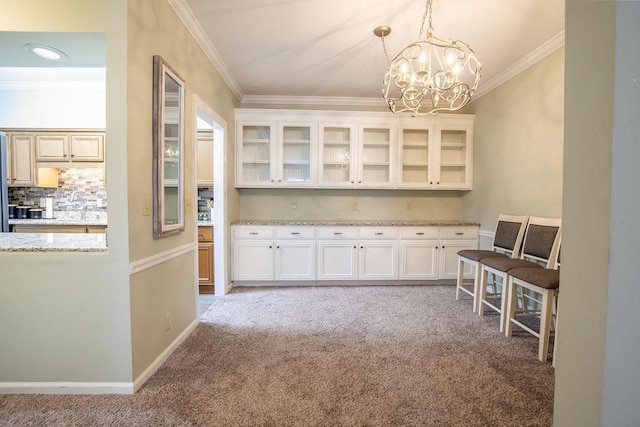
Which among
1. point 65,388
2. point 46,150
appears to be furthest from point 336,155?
point 46,150

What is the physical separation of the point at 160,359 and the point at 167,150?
148 centimetres

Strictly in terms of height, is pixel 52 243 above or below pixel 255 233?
above

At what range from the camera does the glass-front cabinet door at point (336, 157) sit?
4.05 meters

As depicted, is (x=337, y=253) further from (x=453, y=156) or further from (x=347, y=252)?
(x=453, y=156)

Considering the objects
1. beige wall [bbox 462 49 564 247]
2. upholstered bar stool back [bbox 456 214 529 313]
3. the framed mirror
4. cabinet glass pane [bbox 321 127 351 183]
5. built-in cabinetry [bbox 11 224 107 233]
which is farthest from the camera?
cabinet glass pane [bbox 321 127 351 183]

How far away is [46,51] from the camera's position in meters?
1.87

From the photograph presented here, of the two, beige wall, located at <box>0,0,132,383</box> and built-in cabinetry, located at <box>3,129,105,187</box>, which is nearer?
beige wall, located at <box>0,0,132,383</box>

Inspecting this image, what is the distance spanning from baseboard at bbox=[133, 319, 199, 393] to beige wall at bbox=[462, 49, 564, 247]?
343cm

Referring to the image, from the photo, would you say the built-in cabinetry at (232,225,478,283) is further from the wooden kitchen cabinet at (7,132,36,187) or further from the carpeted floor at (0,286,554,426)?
the wooden kitchen cabinet at (7,132,36,187)

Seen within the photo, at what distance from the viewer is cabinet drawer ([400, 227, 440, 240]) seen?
3871mm

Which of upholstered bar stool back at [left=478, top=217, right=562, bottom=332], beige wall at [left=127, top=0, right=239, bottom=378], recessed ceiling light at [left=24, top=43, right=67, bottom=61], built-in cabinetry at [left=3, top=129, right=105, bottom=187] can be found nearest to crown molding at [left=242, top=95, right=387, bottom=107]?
beige wall at [left=127, top=0, right=239, bottom=378]

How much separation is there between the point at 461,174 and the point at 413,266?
150 centimetres

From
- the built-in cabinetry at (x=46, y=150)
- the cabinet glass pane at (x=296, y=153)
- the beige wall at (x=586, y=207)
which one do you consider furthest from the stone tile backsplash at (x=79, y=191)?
the beige wall at (x=586, y=207)

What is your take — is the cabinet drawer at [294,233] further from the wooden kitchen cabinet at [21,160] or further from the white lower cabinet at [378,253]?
the wooden kitchen cabinet at [21,160]
